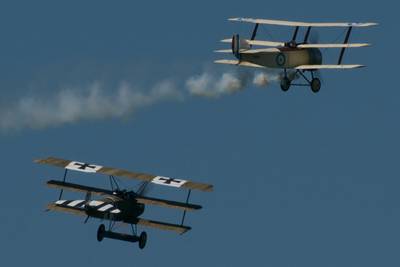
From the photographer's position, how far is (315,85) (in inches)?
5556

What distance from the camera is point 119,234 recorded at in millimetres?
129875

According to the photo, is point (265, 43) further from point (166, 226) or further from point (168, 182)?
point (166, 226)

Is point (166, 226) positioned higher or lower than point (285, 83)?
lower

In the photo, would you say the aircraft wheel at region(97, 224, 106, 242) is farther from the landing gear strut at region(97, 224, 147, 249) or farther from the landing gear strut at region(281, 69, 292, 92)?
the landing gear strut at region(281, 69, 292, 92)

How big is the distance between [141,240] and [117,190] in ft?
9.76

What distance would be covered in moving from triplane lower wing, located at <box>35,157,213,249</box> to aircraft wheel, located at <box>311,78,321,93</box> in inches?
465

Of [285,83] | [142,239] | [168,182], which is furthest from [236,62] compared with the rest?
[142,239]

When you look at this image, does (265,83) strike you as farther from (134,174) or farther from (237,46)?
(134,174)

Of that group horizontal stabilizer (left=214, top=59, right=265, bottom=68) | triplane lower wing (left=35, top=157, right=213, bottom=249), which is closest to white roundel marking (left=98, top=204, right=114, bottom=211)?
triplane lower wing (left=35, top=157, right=213, bottom=249)

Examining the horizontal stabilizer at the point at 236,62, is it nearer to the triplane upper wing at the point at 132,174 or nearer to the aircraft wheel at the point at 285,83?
the aircraft wheel at the point at 285,83

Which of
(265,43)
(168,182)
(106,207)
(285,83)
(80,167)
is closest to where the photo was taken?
(106,207)

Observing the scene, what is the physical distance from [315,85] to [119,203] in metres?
15.4

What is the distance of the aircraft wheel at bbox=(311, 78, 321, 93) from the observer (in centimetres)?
14112

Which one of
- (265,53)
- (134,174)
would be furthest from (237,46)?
(134,174)
